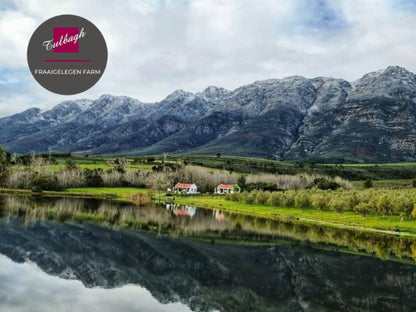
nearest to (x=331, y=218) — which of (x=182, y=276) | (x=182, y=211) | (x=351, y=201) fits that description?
(x=351, y=201)

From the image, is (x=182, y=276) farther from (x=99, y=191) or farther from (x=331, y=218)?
(x=99, y=191)

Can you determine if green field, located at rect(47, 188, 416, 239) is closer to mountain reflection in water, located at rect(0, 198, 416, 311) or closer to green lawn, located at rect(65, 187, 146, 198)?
mountain reflection in water, located at rect(0, 198, 416, 311)

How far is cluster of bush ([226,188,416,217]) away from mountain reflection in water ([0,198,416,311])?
128ft

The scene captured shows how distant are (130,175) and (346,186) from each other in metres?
96.2

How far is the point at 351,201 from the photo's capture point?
108m

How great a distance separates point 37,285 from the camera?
130 feet

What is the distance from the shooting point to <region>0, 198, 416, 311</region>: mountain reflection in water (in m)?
36.2

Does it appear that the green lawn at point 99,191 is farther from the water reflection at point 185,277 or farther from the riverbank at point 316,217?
the water reflection at point 185,277

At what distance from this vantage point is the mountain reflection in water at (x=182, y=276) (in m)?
36.2

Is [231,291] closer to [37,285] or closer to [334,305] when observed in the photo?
[334,305]

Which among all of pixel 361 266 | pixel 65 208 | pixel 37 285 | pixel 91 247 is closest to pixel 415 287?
pixel 361 266

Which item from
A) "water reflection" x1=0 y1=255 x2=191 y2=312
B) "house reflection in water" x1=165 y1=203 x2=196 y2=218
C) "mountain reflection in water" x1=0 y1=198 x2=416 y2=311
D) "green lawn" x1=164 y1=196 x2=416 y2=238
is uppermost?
"water reflection" x1=0 y1=255 x2=191 y2=312

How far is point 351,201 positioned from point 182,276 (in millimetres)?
72269

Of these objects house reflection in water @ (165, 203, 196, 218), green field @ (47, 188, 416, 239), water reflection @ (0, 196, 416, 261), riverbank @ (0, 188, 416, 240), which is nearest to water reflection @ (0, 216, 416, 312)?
water reflection @ (0, 196, 416, 261)
